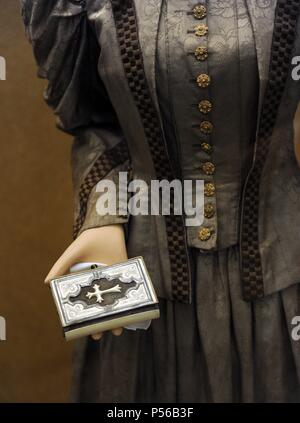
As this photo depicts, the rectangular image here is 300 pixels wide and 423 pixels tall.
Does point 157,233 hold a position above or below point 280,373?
above

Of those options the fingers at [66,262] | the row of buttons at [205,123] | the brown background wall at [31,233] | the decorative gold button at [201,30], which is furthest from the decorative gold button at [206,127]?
the brown background wall at [31,233]

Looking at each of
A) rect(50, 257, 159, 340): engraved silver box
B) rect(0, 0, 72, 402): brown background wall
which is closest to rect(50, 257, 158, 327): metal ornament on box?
rect(50, 257, 159, 340): engraved silver box

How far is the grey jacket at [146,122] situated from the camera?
28.6 inches

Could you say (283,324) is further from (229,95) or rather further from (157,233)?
(229,95)

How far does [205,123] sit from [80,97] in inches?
8.0

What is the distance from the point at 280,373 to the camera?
32.7 inches

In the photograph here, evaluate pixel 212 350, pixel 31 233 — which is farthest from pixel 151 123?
pixel 31 233

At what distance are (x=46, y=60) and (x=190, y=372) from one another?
19.2 inches

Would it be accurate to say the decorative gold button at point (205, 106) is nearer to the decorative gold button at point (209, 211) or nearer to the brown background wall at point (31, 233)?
the decorative gold button at point (209, 211)

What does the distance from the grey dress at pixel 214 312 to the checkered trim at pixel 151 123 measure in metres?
0.02

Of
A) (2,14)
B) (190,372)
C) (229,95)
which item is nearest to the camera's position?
(229,95)

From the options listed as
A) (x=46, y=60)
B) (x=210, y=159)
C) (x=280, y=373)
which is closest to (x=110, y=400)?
(x=280, y=373)

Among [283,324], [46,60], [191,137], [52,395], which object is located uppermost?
[46,60]

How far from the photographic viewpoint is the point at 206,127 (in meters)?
0.75
